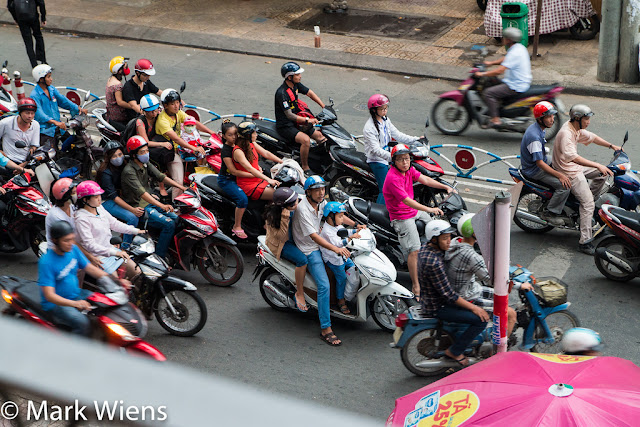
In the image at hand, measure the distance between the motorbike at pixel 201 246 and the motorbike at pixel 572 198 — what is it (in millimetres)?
3764

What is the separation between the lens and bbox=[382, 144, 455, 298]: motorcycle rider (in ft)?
28.0

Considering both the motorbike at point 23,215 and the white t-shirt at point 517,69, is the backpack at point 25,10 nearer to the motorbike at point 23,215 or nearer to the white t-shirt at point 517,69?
the motorbike at point 23,215

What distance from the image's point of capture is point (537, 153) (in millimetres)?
9688

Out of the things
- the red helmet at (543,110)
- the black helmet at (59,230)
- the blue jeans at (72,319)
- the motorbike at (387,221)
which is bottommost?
the motorbike at (387,221)

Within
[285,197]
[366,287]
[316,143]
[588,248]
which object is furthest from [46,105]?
[588,248]

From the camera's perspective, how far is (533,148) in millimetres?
9711

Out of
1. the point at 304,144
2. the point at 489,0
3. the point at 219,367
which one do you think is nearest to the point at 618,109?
the point at 489,0

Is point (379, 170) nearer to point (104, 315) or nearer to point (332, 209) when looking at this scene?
point (332, 209)

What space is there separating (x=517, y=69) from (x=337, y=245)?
617 centimetres

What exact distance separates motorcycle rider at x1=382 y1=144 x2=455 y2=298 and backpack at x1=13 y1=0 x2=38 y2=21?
1031cm

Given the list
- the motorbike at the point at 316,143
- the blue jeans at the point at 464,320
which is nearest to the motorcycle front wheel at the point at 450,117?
the motorbike at the point at 316,143

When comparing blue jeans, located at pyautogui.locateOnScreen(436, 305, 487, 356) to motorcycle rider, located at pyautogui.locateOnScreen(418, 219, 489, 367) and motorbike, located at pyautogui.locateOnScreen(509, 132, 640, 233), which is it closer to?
motorcycle rider, located at pyautogui.locateOnScreen(418, 219, 489, 367)

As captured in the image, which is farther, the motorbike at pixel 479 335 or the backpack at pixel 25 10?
the backpack at pixel 25 10

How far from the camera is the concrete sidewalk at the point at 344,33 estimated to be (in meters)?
16.3
